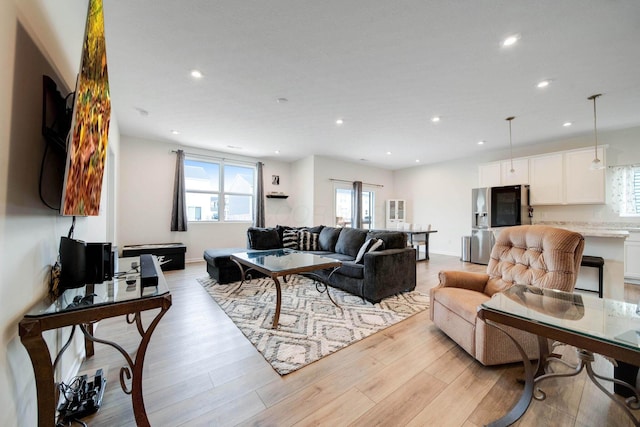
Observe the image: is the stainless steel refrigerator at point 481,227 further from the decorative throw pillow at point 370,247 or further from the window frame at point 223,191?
the window frame at point 223,191

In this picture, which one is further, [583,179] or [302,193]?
[302,193]

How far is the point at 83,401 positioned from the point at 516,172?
7073 millimetres

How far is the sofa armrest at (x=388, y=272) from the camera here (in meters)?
Result: 2.92

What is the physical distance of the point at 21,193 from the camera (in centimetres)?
97

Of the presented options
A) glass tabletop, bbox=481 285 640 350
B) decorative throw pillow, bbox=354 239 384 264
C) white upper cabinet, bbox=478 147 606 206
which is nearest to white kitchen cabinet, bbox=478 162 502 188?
white upper cabinet, bbox=478 147 606 206

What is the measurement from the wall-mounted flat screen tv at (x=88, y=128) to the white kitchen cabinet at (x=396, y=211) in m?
7.24

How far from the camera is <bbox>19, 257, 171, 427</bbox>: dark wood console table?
920mm

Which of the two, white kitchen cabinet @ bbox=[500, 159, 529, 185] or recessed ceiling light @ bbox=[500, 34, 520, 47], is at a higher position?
recessed ceiling light @ bbox=[500, 34, 520, 47]

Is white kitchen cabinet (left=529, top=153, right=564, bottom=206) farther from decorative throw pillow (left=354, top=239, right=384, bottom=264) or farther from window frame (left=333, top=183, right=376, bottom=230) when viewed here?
decorative throw pillow (left=354, top=239, right=384, bottom=264)

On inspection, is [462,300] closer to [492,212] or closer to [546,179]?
[492,212]

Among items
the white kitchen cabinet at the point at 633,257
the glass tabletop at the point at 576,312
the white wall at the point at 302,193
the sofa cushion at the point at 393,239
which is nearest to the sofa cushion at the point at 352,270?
the sofa cushion at the point at 393,239

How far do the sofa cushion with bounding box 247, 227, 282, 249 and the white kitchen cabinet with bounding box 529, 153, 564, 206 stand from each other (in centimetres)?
538

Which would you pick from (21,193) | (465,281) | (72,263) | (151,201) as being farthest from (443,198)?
(21,193)

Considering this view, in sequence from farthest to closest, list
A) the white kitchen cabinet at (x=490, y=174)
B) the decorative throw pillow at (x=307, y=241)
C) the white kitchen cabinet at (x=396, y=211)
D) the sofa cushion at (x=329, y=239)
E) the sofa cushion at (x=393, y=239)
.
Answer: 1. the white kitchen cabinet at (x=396, y=211)
2. the white kitchen cabinet at (x=490, y=174)
3. the decorative throw pillow at (x=307, y=241)
4. the sofa cushion at (x=329, y=239)
5. the sofa cushion at (x=393, y=239)
